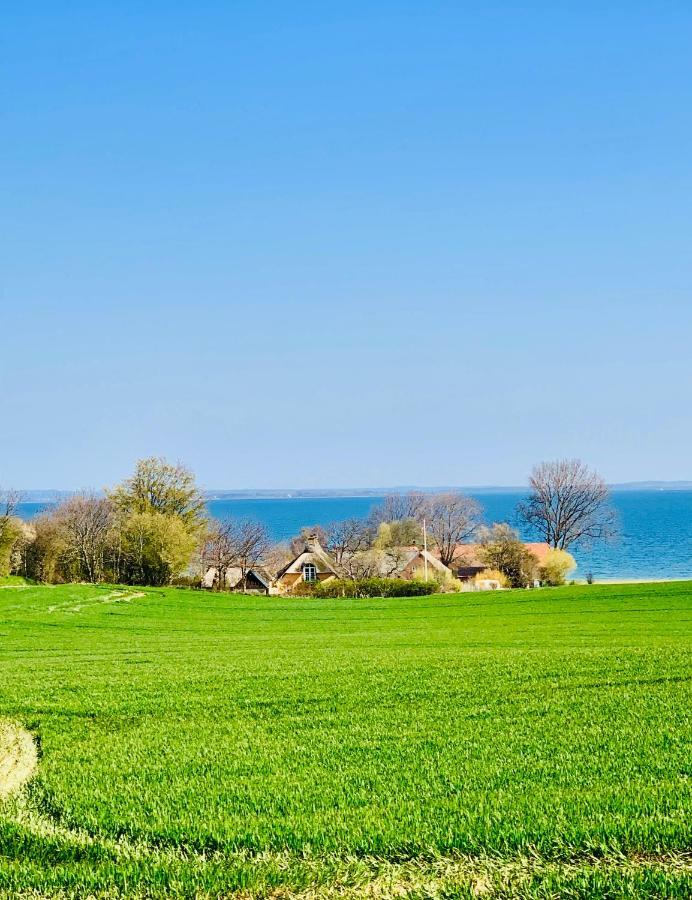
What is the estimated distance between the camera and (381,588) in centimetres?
6388

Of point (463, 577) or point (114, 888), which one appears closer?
point (114, 888)

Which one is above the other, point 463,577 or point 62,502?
point 62,502

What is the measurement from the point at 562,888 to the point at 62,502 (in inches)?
2699

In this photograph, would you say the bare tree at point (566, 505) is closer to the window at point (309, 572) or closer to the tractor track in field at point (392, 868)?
the window at point (309, 572)

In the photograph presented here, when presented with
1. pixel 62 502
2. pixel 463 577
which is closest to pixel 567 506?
pixel 463 577

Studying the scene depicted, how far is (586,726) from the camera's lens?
9.57 meters

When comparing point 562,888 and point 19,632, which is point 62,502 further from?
point 562,888

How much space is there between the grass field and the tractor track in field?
16 millimetres

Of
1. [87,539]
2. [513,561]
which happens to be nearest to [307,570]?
[513,561]

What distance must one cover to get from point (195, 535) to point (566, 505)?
44.7 meters

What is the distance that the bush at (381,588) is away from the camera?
62875mm

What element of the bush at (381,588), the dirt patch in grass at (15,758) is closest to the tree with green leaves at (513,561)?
the bush at (381,588)

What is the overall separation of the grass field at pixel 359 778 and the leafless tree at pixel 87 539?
48.4 metres

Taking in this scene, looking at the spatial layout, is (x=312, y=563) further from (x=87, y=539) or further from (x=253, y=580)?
(x=87, y=539)
